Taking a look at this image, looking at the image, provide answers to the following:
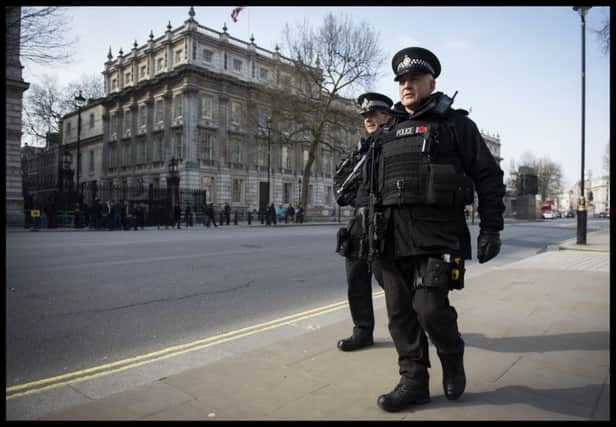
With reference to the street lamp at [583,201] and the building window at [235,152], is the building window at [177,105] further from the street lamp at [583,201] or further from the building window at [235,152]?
the street lamp at [583,201]

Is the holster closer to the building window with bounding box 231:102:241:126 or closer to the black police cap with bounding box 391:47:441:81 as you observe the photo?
the black police cap with bounding box 391:47:441:81

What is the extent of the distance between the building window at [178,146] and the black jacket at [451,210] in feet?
144

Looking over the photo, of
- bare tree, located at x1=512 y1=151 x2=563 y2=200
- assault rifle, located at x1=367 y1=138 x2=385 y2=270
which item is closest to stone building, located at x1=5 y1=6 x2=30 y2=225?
assault rifle, located at x1=367 y1=138 x2=385 y2=270

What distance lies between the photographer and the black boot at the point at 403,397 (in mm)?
2420

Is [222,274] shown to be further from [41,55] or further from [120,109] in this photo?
[120,109]

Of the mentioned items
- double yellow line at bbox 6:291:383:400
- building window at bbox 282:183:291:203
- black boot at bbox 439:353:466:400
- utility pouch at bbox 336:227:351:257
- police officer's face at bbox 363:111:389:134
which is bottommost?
double yellow line at bbox 6:291:383:400

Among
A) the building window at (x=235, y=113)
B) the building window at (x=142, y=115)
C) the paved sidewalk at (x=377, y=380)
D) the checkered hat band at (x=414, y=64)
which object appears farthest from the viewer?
the building window at (x=142, y=115)

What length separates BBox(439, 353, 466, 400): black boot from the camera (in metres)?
2.53

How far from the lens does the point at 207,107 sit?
4544cm

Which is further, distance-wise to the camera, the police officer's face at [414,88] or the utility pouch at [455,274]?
the police officer's face at [414,88]

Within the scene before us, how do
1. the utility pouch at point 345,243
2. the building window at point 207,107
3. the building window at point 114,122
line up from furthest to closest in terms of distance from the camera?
the building window at point 114,122
the building window at point 207,107
the utility pouch at point 345,243

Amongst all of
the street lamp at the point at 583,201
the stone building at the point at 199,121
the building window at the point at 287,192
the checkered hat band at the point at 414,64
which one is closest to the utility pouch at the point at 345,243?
the checkered hat band at the point at 414,64

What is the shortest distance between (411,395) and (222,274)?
18.0 feet

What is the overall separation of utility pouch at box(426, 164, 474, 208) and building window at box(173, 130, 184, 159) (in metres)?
44.0
